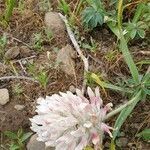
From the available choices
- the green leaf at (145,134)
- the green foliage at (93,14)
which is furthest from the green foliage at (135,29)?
the green leaf at (145,134)

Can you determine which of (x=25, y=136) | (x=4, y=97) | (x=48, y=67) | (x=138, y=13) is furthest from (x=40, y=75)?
(x=138, y=13)

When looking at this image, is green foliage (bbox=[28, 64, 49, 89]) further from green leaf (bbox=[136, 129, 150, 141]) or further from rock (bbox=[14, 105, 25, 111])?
green leaf (bbox=[136, 129, 150, 141])

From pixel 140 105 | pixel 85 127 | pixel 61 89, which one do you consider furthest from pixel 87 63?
pixel 85 127

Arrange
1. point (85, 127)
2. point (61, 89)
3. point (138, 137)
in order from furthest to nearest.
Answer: point (61, 89)
point (138, 137)
point (85, 127)

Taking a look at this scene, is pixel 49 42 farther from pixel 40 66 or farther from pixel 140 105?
pixel 140 105

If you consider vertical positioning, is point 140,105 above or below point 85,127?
below

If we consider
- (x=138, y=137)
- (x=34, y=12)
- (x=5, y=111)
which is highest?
(x=34, y=12)
